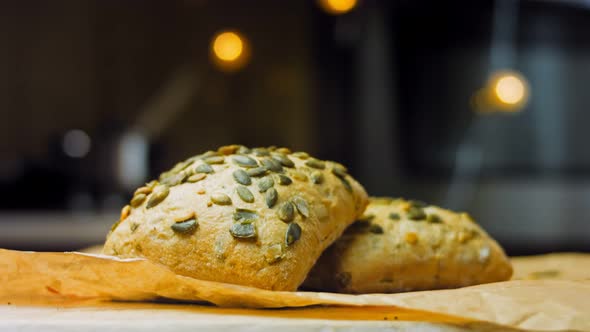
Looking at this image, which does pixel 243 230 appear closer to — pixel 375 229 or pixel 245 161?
pixel 245 161

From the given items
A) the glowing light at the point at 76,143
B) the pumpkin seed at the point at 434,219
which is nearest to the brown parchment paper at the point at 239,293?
the pumpkin seed at the point at 434,219


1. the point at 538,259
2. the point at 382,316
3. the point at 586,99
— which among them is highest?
the point at 586,99

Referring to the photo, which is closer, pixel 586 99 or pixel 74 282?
pixel 74 282

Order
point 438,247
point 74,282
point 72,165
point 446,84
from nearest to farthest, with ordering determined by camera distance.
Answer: point 74,282 → point 438,247 → point 446,84 → point 72,165

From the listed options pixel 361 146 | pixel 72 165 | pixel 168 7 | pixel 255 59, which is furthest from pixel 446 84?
pixel 72 165

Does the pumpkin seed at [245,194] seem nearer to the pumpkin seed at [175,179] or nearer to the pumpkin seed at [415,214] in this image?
the pumpkin seed at [175,179]

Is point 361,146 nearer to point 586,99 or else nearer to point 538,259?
point 586,99

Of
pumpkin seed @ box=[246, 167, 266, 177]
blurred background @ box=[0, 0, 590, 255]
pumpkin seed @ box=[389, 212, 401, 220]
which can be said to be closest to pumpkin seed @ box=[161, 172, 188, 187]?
pumpkin seed @ box=[246, 167, 266, 177]
